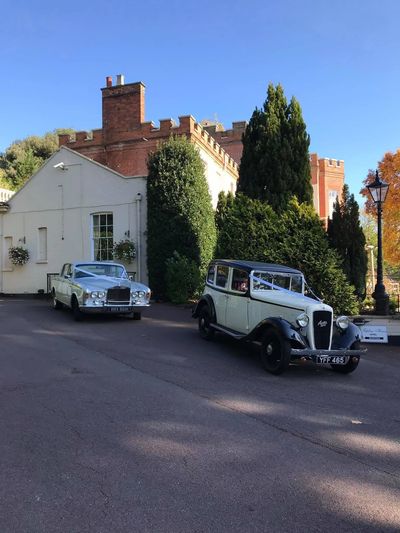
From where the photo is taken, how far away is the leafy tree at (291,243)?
1343cm

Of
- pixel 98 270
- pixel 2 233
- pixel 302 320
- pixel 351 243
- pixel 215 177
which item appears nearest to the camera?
pixel 302 320

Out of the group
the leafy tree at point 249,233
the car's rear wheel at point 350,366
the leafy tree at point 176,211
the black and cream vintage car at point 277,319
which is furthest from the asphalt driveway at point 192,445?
the leafy tree at point 176,211

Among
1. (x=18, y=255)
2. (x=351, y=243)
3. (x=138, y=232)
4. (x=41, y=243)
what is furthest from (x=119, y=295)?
(x=41, y=243)

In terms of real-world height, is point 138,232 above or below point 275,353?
above

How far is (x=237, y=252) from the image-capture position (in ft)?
47.8

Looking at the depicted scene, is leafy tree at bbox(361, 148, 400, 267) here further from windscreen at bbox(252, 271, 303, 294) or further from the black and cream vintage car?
the black and cream vintage car

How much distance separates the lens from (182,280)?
56.6 ft

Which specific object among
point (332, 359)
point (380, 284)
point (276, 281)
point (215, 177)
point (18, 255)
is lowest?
point (332, 359)

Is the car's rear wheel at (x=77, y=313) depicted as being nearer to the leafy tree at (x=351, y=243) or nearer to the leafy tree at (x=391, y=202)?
the leafy tree at (x=351, y=243)

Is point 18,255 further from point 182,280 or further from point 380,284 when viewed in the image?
point 380,284

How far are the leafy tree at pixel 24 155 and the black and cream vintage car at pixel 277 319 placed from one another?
3884 centimetres

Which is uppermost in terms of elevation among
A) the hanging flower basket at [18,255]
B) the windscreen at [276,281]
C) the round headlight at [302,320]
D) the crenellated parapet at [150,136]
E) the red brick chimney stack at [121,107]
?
the red brick chimney stack at [121,107]

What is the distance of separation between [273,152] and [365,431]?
12.6 m

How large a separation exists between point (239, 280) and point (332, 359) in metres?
2.64
